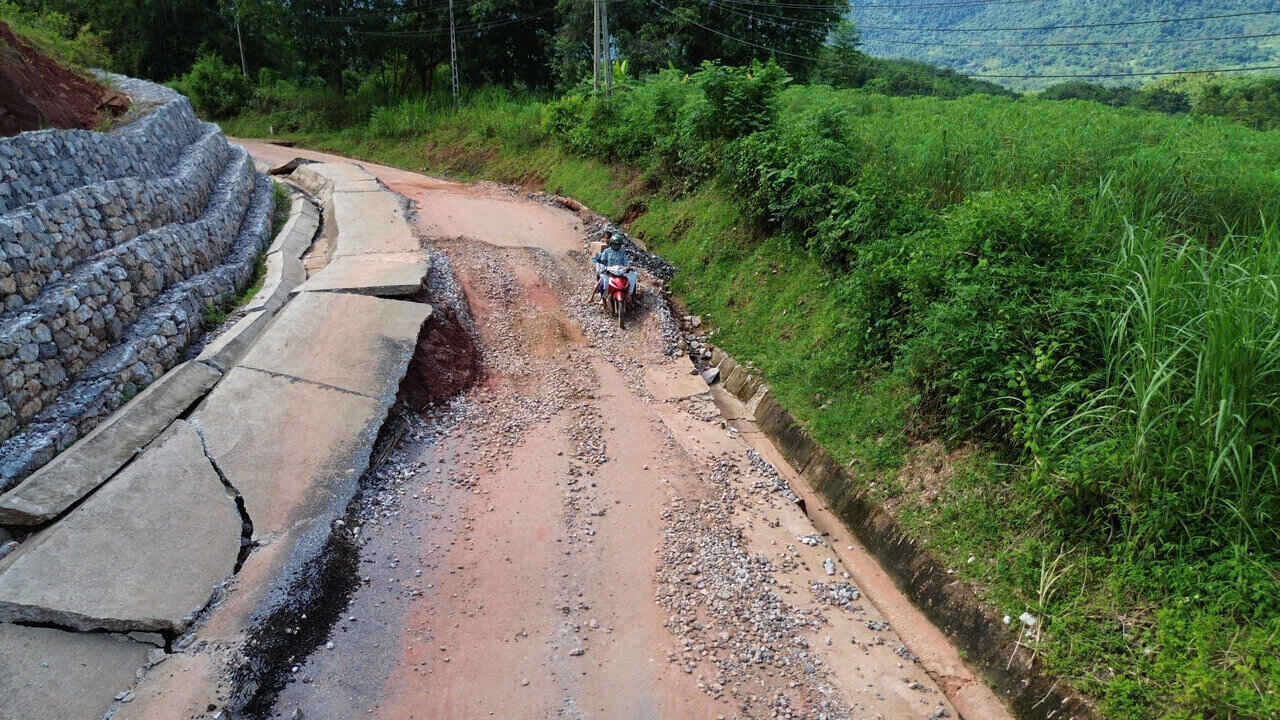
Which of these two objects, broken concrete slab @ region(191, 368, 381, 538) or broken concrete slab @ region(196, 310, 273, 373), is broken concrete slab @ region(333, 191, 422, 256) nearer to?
broken concrete slab @ region(196, 310, 273, 373)

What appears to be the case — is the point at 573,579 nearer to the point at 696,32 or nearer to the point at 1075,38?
the point at 696,32

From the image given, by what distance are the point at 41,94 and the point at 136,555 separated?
23.4 ft

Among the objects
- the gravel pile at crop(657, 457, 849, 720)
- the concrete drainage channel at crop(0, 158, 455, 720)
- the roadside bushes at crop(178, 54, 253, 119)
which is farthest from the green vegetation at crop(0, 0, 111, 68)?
the roadside bushes at crop(178, 54, 253, 119)

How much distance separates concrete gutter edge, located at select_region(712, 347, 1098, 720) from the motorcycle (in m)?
2.38

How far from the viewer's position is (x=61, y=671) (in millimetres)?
4375

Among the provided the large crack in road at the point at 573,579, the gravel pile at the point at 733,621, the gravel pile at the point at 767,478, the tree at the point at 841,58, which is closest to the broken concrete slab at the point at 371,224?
the large crack in road at the point at 573,579

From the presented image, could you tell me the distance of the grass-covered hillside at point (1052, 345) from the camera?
443cm

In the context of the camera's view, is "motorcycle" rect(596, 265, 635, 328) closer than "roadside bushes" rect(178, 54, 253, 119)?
Yes

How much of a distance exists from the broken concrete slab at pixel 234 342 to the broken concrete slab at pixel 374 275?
79cm

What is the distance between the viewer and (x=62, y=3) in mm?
29234

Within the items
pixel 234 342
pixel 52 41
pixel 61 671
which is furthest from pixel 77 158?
pixel 61 671

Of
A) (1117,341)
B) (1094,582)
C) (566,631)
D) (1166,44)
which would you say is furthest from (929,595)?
(1166,44)

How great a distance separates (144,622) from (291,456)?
6.19 feet

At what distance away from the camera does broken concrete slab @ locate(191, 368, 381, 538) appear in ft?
19.7
